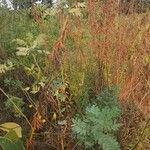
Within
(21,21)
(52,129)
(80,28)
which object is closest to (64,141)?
(52,129)

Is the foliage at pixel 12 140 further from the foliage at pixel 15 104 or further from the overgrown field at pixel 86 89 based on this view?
the foliage at pixel 15 104

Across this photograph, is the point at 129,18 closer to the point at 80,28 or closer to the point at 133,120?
the point at 80,28

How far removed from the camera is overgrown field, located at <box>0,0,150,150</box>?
3396 millimetres

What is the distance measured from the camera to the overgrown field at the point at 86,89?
3396mm

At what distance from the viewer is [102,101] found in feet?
11.6

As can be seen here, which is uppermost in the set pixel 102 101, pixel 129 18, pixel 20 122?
pixel 129 18

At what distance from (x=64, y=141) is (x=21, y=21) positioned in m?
2.55

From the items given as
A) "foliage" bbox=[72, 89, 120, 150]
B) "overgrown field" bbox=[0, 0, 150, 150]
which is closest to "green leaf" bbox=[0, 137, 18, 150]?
"overgrown field" bbox=[0, 0, 150, 150]

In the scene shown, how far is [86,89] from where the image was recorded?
12.6 ft

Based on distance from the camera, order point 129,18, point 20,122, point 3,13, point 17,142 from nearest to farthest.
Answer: point 17,142
point 20,122
point 129,18
point 3,13

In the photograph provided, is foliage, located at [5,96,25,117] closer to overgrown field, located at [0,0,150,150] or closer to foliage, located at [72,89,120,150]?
overgrown field, located at [0,0,150,150]

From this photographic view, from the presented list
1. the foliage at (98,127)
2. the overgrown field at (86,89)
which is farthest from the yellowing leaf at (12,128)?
the foliage at (98,127)

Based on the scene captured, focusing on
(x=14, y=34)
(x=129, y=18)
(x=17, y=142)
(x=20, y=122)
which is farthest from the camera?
(x=14, y=34)

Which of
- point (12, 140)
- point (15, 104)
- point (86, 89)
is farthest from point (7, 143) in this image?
point (86, 89)
